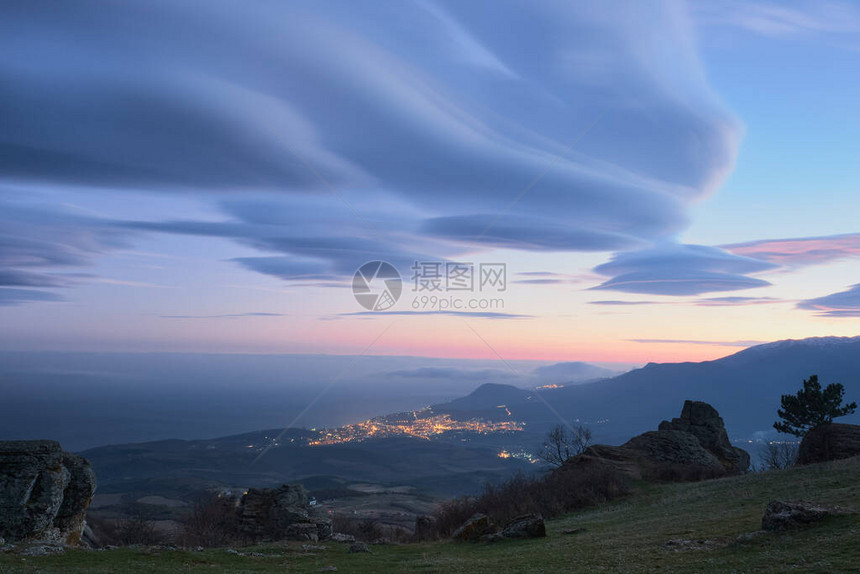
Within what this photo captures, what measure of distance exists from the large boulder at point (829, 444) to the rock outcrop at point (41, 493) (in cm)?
6184

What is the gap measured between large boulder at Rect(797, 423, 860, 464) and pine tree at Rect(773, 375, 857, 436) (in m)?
18.4

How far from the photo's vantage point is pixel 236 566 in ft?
83.3

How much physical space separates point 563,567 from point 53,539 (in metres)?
26.4

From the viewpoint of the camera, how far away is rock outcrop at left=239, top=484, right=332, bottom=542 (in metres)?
46.3

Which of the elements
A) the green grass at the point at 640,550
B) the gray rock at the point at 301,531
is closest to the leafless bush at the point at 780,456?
the green grass at the point at 640,550

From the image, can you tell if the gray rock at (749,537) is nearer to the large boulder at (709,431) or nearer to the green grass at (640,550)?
the green grass at (640,550)

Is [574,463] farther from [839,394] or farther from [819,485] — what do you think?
[839,394]

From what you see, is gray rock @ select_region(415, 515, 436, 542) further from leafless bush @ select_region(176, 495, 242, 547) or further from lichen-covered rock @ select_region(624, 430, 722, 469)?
lichen-covered rock @ select_region(624, 430, 722, 469)

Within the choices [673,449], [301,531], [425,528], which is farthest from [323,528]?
[673,449]

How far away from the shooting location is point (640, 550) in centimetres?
2103

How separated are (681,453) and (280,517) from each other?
4847cm

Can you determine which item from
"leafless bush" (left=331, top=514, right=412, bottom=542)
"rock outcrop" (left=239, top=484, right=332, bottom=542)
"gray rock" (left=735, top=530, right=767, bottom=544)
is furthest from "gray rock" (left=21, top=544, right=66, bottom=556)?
"gray rock" (left=735, top=530, right=767, bottom=544)

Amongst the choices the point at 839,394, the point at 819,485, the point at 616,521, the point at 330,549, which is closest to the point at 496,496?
the point at 616,521

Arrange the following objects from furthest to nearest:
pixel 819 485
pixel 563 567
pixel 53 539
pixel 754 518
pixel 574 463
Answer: pixel 574 463 → pixel 819 485 → pixel 53 539 → pixel 754 518 → pixel 563 567
